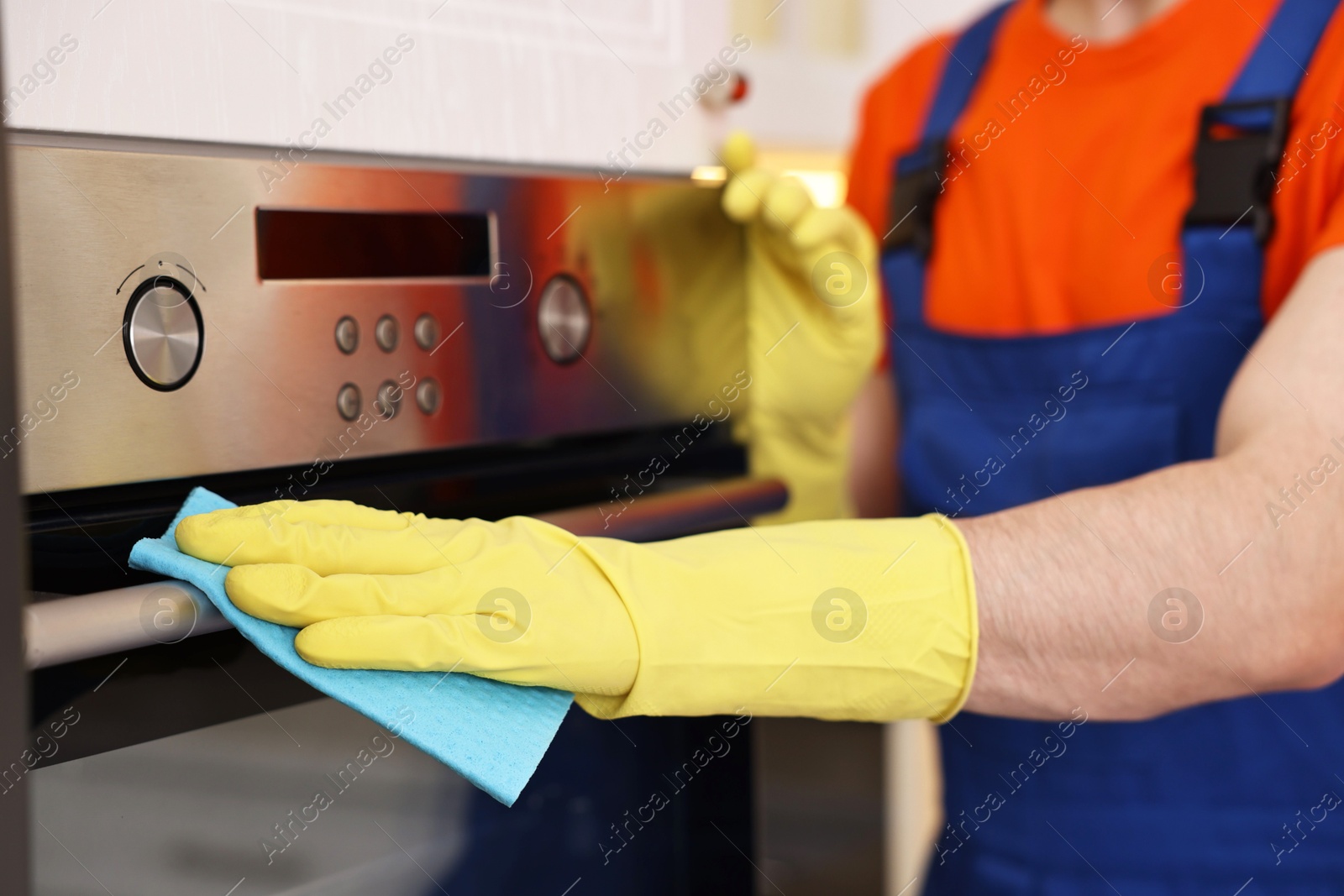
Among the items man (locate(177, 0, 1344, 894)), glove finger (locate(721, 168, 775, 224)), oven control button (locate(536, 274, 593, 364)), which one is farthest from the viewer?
glove finger (locate(721, 168, 775, 224))

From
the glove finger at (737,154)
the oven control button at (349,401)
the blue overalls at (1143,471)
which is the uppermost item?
the glove finger at (737,154)

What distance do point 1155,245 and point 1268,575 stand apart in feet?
1.36

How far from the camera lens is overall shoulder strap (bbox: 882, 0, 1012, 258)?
117cm

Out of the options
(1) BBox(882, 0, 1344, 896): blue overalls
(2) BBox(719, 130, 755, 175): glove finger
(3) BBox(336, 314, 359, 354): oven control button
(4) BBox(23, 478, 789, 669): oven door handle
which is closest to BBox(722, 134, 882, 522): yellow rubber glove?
(2) BBox(719, 130, 755, 175): glove finger

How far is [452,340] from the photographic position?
668 millimetres

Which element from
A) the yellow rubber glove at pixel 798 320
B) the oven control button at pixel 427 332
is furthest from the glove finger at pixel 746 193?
the oven control button at pixel 427 332

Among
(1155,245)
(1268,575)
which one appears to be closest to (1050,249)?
(1155,245)

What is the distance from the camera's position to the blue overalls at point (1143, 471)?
913 millimetres

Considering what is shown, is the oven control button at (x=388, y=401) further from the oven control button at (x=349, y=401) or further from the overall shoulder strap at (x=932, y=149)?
the overall shoulder strap at (x=932, y=149)

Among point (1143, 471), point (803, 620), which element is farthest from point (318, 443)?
point (1143, 471)

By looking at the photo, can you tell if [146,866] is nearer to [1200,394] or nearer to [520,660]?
[520,660]

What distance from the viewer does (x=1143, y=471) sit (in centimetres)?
97

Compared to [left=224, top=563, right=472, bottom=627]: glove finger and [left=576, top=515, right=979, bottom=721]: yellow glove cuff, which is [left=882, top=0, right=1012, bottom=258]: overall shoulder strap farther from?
[left=224, top=563, right=472, bottom=627]: glove finger

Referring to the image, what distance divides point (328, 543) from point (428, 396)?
0.51 ft
